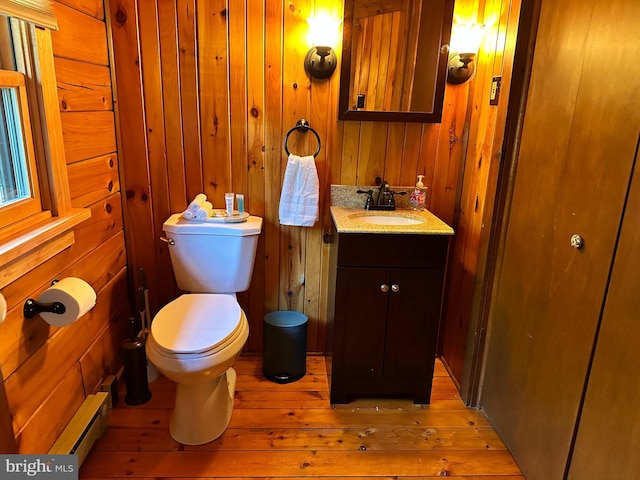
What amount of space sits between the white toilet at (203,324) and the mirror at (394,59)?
810mm

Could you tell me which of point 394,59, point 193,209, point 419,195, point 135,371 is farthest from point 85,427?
point 394,59

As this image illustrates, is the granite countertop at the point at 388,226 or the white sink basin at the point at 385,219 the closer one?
the granite countertop at the point at 388,226

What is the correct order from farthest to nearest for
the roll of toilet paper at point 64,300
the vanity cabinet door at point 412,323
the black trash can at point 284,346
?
the black trash can at point 284,346
the vanity cabinet door at point 412,323
the roll of toilet paper at point 64,300

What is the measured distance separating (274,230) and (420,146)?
2.88 feet

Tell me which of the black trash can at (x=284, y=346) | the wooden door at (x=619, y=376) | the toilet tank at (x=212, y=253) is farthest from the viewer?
the black trash can at (x=284, y=346)

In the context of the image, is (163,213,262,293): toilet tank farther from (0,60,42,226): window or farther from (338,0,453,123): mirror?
(338,0,453,123): mirror

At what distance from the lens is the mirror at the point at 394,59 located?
1938mm

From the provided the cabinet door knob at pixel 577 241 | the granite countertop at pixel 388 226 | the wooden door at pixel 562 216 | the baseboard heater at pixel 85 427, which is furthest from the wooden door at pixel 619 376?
the baseboard heater at pixel 85 427

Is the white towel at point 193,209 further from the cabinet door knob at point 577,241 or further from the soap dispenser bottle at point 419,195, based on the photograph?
the cabinet door knob at point 577,241

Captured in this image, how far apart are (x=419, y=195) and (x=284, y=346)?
103 cm

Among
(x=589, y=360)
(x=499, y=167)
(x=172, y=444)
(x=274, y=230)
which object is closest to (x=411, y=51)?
(x=499, y=167)

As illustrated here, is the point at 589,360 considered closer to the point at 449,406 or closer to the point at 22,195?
the point at 449,406

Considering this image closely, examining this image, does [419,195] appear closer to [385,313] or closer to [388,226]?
[388,226]

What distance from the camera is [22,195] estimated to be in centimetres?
142
